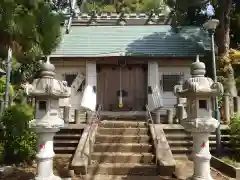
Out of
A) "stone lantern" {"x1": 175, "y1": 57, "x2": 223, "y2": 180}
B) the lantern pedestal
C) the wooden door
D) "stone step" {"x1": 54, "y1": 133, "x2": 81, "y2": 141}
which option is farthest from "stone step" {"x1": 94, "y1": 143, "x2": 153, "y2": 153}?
the wooden door

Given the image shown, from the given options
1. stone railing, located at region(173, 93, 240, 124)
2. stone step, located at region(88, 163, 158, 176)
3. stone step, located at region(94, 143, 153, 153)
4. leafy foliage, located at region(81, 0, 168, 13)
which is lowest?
stone step, located at region(88, 163, 158, 176)

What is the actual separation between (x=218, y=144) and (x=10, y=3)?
7760 mm

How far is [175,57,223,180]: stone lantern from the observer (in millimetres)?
6992

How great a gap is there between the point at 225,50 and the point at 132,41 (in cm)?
482

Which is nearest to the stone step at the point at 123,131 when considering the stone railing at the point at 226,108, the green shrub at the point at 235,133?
the stone railing at the point at 226,108

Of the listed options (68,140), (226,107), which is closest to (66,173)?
(68,140)

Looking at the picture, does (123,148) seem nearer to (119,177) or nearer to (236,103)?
(119,177)

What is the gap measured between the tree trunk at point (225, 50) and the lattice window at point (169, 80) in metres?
2.49

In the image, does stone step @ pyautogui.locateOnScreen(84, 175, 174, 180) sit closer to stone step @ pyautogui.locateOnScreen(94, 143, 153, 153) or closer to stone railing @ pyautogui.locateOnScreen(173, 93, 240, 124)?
stone step @ pyautogui.locateOnScreen(94, 143, 153, 153)

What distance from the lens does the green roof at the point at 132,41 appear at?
48.9ft

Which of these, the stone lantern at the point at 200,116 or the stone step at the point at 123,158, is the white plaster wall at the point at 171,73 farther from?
the stone lantern at the point at 200,116

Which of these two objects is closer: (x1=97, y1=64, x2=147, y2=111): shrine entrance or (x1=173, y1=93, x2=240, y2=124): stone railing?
(x1=173, y1=93, x2=240, y2=124): stone railing

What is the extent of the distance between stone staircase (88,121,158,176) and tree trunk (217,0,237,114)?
15.7ft

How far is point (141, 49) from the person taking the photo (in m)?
15.1
